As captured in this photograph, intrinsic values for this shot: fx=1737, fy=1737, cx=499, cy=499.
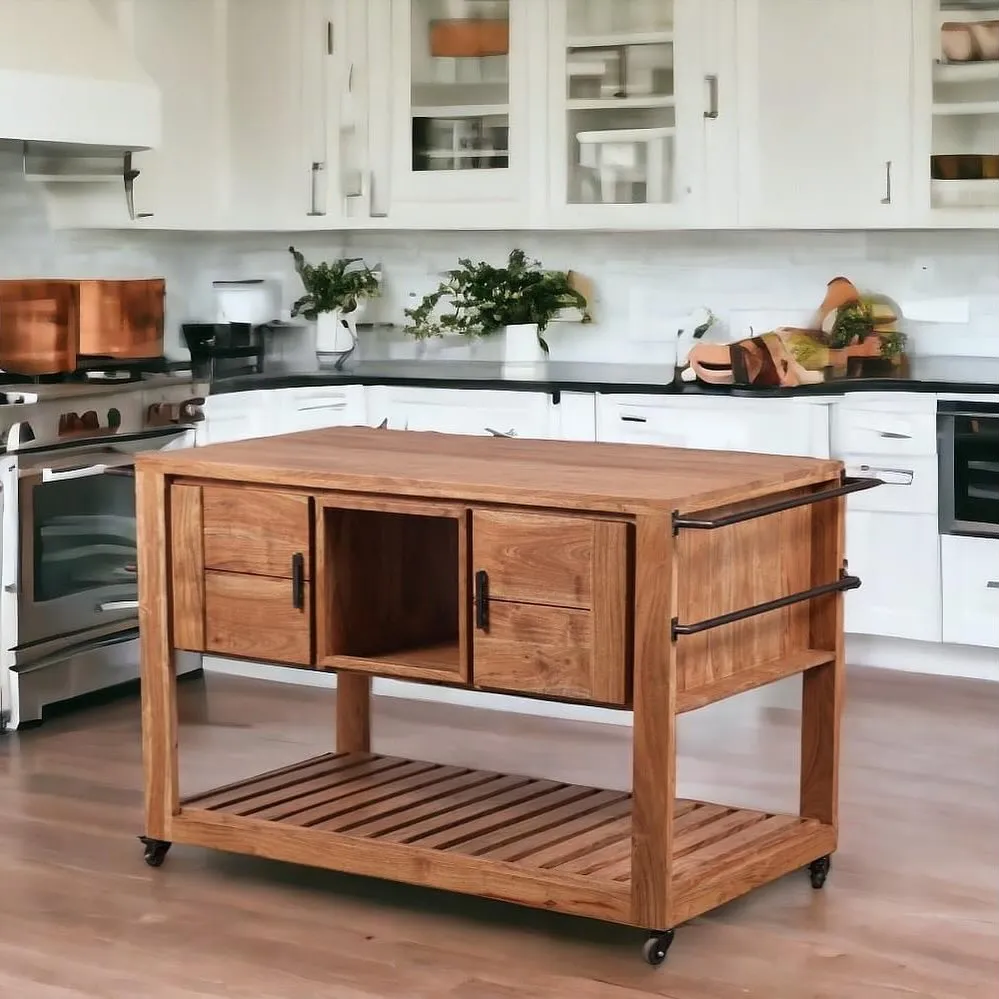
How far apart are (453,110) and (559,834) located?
10.2 feet

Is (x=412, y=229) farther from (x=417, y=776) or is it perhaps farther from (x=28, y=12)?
(x=417, y=776)

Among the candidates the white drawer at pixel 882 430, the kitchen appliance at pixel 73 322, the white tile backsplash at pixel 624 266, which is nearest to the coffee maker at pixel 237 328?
the white tile backsplash at pixel 624 266

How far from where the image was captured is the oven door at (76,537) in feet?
14.8

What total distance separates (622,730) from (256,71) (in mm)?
2702

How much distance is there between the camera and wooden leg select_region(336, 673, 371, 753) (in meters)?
3.85

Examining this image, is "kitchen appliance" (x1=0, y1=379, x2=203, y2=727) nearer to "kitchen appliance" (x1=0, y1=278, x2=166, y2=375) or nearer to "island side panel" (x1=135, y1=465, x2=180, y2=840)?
"kitchen appliance" (x1=0, y1=278, x2=166, y2=375)

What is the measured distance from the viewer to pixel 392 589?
334cm

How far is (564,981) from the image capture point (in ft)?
9.39

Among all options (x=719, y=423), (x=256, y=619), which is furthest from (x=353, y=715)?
(x=719, y=423)

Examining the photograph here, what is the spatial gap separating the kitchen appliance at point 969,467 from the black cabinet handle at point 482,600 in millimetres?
2428

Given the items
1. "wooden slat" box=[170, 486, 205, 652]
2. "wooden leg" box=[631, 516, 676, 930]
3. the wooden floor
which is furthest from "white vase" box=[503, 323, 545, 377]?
"wooden leg" box=[631, 516, 676, 930]

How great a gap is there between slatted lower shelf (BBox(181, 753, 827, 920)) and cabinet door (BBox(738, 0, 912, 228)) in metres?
2.39

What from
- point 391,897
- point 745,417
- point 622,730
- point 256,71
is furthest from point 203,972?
point 256,71

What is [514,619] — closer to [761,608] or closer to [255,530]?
[761,608]
